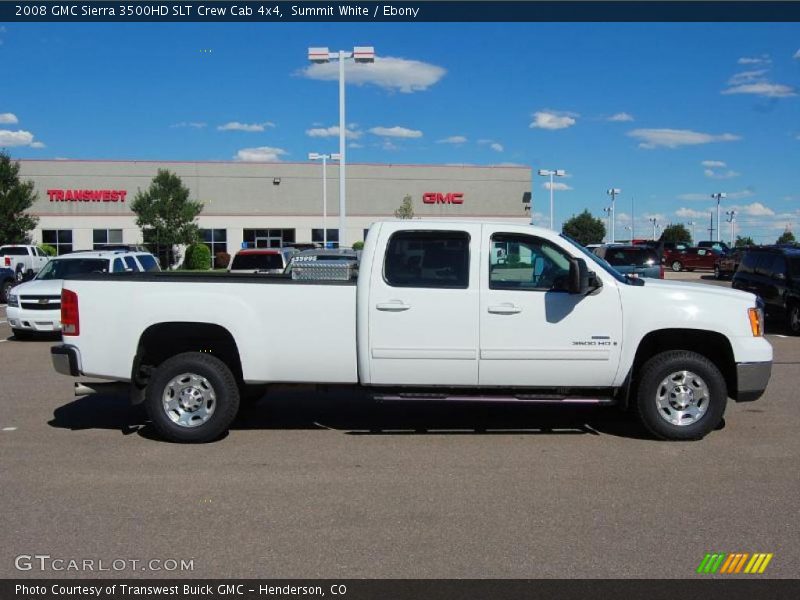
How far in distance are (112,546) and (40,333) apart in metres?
13.1

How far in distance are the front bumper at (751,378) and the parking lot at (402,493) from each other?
47 centimetres

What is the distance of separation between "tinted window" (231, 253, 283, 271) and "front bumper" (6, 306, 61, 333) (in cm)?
502

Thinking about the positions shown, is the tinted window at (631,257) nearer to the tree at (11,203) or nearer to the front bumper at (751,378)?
the front bumper at (751,378)

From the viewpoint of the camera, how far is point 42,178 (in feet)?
185

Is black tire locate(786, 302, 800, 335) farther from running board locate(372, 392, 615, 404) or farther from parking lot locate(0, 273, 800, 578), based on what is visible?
running board locate(372, 392, 615, 404)

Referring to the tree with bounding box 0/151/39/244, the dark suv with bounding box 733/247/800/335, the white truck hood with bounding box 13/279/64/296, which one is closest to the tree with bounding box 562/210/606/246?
the tree with bounding box 0/151/39/244

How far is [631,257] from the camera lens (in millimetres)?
21781

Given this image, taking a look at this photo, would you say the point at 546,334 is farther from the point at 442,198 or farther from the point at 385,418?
the point at 442,198

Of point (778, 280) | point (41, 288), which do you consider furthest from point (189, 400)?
point (778, 280)

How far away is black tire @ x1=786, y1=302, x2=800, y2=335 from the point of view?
15.9m
